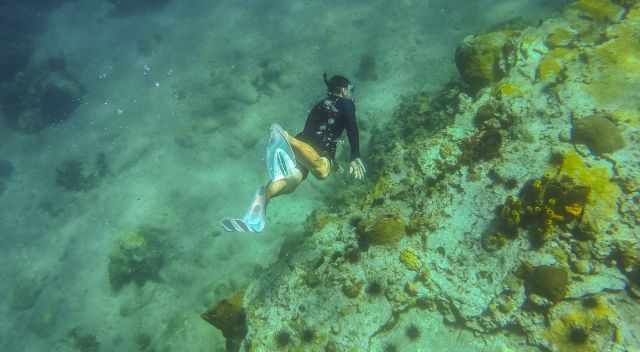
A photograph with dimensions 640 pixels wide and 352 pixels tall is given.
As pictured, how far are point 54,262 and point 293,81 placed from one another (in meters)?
9.59

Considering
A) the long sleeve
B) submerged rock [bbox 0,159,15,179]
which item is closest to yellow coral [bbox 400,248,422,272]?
the long sleeve

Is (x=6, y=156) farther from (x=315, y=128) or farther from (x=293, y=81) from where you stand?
(x=315, y=128)

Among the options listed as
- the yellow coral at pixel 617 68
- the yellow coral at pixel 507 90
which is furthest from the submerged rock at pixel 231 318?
the yellow coral at pixel 617 68

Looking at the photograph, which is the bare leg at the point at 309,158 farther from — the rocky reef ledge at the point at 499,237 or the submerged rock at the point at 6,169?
the submerged rock at the point at 6,169

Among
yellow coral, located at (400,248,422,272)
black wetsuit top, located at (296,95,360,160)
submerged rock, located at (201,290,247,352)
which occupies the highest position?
black wetsuit top, located at (296,95,360,160)

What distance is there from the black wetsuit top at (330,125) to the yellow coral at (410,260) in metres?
1.72

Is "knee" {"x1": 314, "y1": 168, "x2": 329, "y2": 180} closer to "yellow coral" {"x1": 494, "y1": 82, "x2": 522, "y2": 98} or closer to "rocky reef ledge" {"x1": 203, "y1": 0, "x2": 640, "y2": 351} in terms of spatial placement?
"rocky reef ledge" {"x1": 203, "y1": 0, "x2": 640, "y2": 351}

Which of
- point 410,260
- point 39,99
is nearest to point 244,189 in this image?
point 410,260

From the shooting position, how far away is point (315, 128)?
572cm

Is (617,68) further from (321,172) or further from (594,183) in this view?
(321,172)

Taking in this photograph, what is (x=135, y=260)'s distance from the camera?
29.9 feet

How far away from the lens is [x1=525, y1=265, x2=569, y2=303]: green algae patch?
3.60m

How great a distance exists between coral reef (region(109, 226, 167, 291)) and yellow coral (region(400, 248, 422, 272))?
23.9 ft

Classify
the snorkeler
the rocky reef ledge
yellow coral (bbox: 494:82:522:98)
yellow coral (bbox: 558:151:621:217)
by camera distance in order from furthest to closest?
yellow coral (bbox: 494:82:522:98), the snorkeler, yellow coral (bbox: 558:151:621:217), the rocky reef ledge
